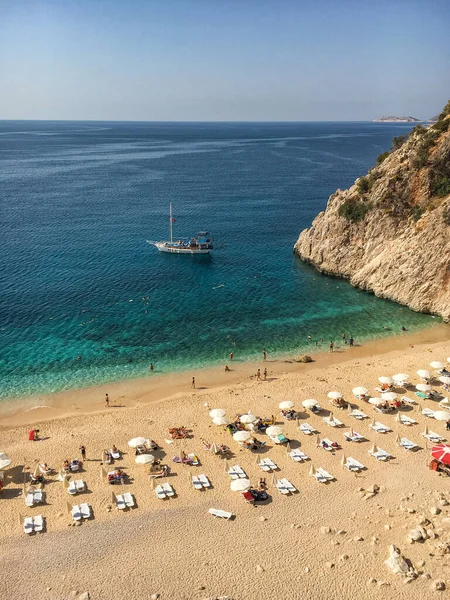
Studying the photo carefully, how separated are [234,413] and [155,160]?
15671cm

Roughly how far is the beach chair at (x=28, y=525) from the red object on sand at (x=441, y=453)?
889 inches

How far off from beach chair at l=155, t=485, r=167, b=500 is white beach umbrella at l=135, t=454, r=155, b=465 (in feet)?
6.20

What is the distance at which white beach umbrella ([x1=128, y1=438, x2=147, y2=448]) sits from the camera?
2955 centimetres

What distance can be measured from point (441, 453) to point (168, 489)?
1605 centimetres

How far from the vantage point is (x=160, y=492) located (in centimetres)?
2608

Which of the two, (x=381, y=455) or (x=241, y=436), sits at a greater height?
(x=241, y=436)

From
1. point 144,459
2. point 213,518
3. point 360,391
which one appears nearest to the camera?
point 213,518

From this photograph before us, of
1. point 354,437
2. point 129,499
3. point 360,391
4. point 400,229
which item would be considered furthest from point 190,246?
point 129,499

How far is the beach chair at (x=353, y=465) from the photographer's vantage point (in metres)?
27.9

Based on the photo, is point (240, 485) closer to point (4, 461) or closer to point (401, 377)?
point (4, 461)

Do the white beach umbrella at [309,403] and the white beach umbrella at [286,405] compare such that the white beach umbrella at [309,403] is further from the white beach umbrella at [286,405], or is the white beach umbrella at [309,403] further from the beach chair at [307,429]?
the beach chair at [307,429]

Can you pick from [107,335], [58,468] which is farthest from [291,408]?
[107,335]

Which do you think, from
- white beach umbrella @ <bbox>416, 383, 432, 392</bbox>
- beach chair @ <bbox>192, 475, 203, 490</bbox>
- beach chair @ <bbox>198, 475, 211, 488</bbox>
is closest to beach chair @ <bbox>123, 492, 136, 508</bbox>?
beach chair @ <bbox>192, 475, 203, 490</bbox>

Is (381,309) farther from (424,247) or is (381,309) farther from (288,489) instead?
(288,489)
